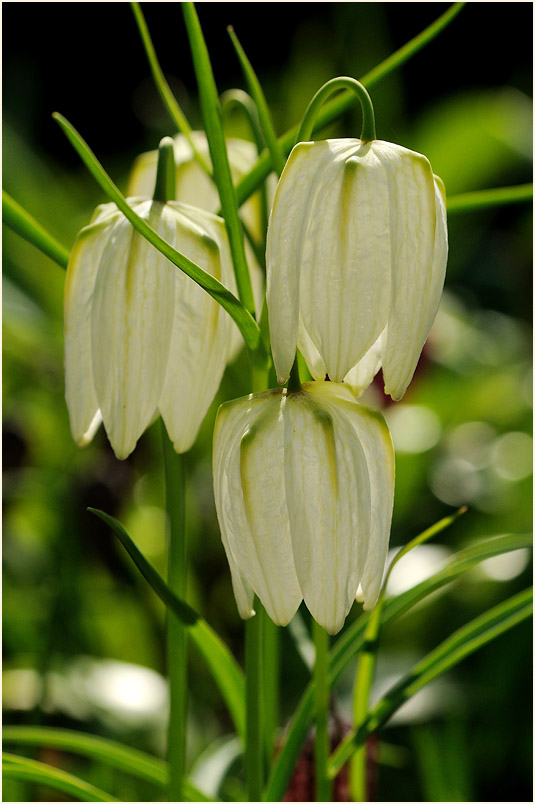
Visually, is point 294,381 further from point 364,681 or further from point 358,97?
point 364,681

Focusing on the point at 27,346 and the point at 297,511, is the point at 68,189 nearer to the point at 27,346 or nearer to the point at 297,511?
the point at 27,346

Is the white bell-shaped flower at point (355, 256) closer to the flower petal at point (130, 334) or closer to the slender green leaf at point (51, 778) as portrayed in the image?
the flower petal at point (130, 334)

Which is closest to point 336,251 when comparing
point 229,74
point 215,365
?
point 215,365

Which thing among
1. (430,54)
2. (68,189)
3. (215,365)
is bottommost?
(215,365)

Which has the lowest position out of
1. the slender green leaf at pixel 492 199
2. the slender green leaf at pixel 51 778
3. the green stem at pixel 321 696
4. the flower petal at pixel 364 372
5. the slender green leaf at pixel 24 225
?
the slender green leaf at pixel 51 778

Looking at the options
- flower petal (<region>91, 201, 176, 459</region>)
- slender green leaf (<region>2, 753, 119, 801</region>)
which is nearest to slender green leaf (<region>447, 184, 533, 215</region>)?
flower petal (<region>91, 201, 176, 459</region>)

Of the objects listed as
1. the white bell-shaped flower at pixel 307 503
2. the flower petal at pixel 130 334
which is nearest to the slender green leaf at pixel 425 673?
the white bell-shaped flower at pixel 307 503

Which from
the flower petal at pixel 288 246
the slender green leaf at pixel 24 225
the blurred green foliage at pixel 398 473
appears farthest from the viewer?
the blurred green foliage at pixel 398 473

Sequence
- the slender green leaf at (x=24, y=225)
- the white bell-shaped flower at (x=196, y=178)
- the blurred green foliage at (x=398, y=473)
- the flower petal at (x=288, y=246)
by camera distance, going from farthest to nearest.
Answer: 1. the blurred green foliage at (x=398, y=473)
2. the white bell-shaped flower at (x=196, y=178)
3. the slender green leaf at (x=24, y=225)
4. the flower petal at (x=288, y=246)
